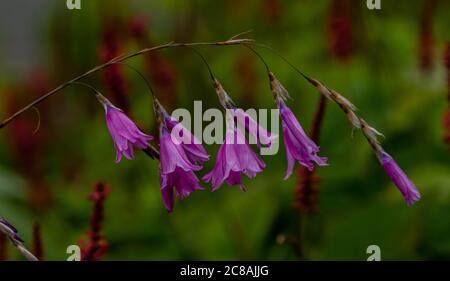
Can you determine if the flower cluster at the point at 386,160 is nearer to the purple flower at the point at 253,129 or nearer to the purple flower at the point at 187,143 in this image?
the purple flower at the point at 253,129

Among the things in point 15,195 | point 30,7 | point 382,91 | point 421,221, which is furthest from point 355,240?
point 30,7

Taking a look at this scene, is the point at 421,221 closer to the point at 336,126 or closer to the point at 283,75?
the point at 336,126

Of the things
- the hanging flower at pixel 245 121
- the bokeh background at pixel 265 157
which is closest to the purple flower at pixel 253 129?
the hanging flower at pixel 245 121

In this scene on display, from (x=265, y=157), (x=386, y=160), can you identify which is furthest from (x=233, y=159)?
(x=265, y=157)

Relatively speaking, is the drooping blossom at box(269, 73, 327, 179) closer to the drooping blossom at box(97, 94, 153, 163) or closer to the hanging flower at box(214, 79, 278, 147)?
the hanging flower at box(214, 79, 278, 147)

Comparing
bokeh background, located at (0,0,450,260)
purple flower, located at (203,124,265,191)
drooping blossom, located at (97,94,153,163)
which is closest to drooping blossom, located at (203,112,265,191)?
purple flower, located at (203,124,265,191)

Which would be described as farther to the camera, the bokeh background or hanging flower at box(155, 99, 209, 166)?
the bokeh background

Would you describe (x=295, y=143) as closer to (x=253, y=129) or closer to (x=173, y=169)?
(x=253, y=129)
